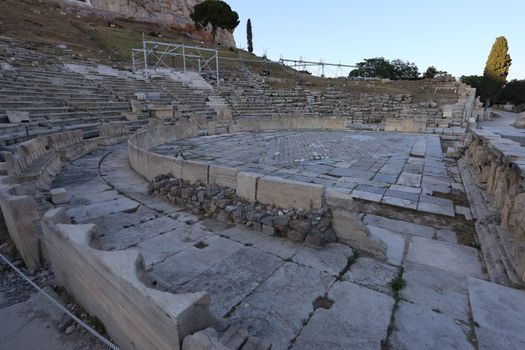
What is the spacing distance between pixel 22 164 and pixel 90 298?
5.42 m

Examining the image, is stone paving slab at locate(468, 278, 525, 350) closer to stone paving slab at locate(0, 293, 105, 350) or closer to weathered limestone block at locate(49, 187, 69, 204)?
stone paving slab at locate(0, 293, 105, 350)

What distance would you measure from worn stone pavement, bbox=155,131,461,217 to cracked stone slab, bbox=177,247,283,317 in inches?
118

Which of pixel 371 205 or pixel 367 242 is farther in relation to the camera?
pixel 371 205

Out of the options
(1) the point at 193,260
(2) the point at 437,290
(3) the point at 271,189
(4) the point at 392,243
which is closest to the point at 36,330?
(1) the point at 193,260

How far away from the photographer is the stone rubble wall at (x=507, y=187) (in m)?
3.10

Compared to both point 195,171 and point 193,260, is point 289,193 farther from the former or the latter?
point 195,171

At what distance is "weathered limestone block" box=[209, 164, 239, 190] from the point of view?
4.53 m

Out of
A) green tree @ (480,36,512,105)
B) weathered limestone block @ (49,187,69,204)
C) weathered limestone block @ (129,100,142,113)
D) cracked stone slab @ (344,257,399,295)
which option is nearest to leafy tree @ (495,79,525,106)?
green tree @ (480,36,512,105)

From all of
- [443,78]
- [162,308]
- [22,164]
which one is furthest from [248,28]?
[162,308]

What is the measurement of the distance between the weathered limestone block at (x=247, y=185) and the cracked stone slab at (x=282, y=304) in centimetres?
141

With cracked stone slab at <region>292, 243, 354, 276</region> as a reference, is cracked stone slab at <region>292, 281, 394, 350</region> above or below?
below

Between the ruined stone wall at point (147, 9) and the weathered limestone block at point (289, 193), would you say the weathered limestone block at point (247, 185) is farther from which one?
the ruined stone wall at point (147, 9)

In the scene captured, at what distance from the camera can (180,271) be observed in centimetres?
307

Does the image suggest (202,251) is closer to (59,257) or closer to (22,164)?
(59,257)
